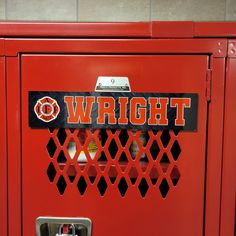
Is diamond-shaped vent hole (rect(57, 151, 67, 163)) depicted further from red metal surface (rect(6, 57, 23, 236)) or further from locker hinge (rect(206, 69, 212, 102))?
locker hinge (rect(206, 69, 212, 102))

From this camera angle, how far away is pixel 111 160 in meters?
0.77

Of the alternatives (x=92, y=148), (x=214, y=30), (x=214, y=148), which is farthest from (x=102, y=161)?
(x=214, y=30)

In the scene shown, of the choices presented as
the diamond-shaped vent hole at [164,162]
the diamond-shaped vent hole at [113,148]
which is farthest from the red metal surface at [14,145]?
the diamond-shaped vent hole at [164,162]

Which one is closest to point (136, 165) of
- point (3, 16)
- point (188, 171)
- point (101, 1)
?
point (188, 171)

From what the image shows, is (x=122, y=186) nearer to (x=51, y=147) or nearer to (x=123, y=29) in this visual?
(x=51, y=147)

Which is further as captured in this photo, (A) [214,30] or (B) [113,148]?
(B) [113,148]

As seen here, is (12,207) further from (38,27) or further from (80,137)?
(38,27)

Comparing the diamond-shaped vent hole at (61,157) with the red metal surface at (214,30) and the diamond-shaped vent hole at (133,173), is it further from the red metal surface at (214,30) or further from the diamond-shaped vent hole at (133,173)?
the red metal surface at (214,30)

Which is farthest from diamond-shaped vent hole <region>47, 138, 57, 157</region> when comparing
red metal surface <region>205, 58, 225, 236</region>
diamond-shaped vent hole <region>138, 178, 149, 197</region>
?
red metal surface <region>205, 58, 225, 236</region>

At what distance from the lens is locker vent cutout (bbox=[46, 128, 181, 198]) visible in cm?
76

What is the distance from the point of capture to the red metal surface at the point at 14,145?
760mm

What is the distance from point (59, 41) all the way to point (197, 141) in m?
0.38

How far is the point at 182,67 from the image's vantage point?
0.74m

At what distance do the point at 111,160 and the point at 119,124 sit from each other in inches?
3.3
